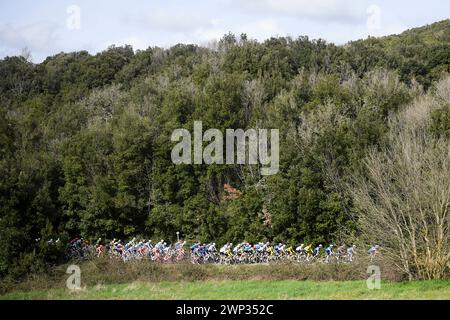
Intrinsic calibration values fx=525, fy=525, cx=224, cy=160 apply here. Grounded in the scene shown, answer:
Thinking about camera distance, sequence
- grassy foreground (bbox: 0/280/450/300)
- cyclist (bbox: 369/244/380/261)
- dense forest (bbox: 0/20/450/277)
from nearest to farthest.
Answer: grassy foreground (bbox: 0/280/450/300), cyclist (bbox: 369/244/380/261), dense forest (bbox: 0/20/450/277)

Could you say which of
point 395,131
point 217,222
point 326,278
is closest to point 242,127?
point 217,222

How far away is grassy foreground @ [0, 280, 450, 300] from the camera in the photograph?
671 inches

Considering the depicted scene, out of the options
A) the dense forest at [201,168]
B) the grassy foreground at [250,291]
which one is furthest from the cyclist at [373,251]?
the grassy foreground at [250,291]

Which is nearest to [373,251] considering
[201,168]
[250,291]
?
[250,291]

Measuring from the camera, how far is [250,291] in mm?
19016

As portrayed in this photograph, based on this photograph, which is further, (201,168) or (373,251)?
(201,168)

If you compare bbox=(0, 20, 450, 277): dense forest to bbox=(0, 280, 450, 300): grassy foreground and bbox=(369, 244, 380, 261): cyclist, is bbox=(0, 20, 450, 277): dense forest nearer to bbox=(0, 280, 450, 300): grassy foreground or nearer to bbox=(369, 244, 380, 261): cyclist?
bbox=(369, 244, 380, 261): cyclist

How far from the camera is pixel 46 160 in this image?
36.3 m

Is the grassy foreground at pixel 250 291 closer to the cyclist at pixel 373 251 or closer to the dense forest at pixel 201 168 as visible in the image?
the cyclist at pixel 373 251

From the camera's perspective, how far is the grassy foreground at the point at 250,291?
1703cm

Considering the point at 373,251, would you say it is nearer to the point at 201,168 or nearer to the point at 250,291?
the point at 250,291

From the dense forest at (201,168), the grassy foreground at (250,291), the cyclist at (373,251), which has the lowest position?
the grassy foreground at (250,291)

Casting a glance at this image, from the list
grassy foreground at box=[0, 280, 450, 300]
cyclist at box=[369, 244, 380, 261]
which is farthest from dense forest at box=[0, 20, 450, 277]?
grassy foreground at box=[0, 280, 450, 300]
